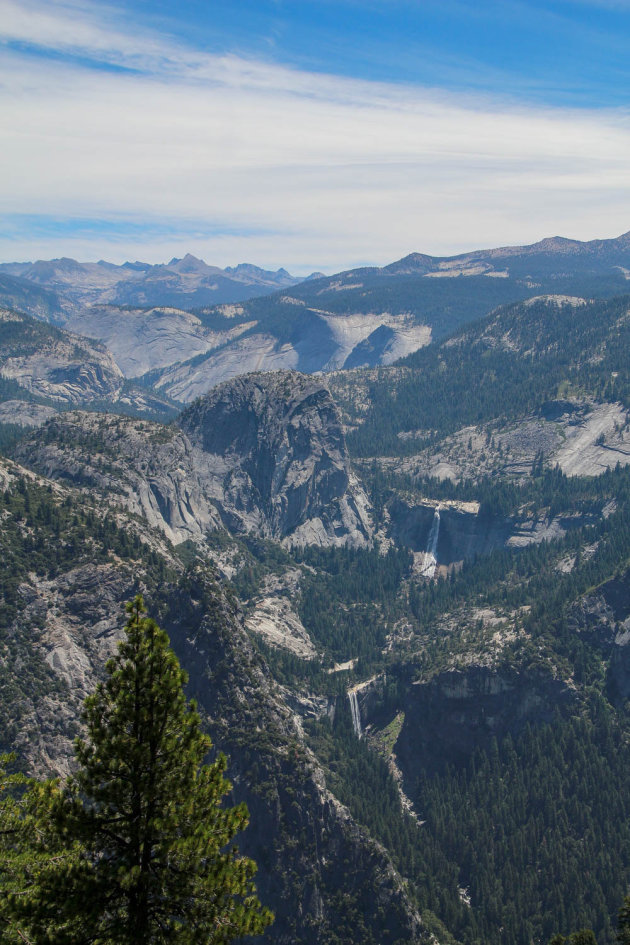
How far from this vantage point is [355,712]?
17862 centimetres

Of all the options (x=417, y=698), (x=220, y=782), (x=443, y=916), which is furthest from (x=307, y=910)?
(x=220, y=782)

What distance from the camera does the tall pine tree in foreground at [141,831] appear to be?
28.2m

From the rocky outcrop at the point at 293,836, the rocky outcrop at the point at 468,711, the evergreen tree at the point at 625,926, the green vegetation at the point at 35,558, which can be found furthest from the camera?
the rocky outcrop at the point at 468,711

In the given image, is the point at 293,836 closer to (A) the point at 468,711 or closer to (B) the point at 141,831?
(A) the point at 468,711

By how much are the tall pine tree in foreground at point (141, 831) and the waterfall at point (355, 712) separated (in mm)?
150757

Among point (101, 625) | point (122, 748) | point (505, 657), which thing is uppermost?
point (122, 748)

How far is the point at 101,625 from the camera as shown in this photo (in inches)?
5217

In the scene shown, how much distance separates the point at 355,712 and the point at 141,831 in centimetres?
15640

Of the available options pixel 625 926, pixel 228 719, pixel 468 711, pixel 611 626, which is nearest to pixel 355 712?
pixel 468 711

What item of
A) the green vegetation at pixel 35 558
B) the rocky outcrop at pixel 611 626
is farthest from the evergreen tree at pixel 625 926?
the rocky outcrop at pixel 611 626

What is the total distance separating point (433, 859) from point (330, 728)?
41.5 metres

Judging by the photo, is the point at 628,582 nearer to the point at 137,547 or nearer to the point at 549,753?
the point at 549,753

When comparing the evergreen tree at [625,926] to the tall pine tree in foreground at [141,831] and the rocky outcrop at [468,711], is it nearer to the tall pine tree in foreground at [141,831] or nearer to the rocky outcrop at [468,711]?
the tall pine tree in foreground at [141,831]

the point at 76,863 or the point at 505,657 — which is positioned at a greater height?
the point at 76,863
